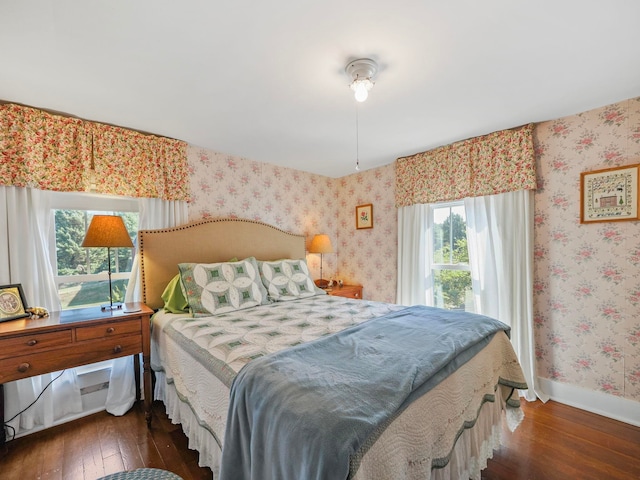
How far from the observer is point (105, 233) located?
2.01 meters

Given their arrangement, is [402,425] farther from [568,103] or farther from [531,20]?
[568,103]

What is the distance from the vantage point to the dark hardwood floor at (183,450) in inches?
64.4

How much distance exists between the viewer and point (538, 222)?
2492 millimetres

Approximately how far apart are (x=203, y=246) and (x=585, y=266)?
10.7 feet

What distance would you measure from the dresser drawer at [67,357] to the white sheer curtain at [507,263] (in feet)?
9.72

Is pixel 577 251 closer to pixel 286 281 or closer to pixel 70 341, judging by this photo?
pixel 286 281

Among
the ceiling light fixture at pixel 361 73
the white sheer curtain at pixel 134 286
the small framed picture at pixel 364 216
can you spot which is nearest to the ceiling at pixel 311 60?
the ceiling light fixture at pixel 361 73

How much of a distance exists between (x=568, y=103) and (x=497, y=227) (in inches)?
41.7

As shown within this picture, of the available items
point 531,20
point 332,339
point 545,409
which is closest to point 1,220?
point 332,339

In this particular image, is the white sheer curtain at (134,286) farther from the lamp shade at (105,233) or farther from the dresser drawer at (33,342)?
the dresser drawer at (33,342)

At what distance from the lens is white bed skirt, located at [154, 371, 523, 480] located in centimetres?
89

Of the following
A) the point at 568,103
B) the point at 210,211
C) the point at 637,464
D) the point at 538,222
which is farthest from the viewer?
the point at 210,211

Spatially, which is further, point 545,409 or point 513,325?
point 513,325

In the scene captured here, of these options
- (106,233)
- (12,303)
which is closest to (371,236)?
(106,233)
